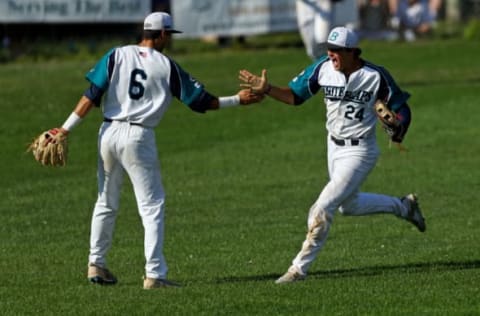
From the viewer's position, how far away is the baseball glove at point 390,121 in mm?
11594

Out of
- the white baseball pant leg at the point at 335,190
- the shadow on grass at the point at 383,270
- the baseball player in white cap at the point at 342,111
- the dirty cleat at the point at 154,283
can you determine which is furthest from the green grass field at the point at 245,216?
the baseball player in white cap at the point at 342,111

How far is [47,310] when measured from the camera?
1045 cm

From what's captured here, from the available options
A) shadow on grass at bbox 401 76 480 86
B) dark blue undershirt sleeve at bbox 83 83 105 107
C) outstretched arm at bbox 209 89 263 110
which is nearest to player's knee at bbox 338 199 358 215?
outstretched arm at bbox 209 89 263 110

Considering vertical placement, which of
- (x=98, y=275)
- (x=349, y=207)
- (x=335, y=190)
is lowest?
(x=98, y=275)

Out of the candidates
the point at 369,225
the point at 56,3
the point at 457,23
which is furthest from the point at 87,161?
the point at 457,23

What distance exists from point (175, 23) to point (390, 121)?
22056 mm

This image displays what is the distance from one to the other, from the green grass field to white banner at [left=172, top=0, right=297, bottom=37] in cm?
468

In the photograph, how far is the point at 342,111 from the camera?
11.8m

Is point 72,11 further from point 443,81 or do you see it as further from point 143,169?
point 143,169

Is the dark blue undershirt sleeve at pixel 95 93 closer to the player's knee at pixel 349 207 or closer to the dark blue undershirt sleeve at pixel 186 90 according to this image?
the dark blue undershirt sleeve at pixel 186 90

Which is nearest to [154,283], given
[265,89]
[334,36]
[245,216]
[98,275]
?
[98,275]

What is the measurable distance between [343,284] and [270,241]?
301 centimetres

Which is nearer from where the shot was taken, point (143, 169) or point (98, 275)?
point (143, 169)

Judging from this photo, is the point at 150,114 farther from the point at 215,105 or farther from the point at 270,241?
the point at 270,241
